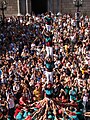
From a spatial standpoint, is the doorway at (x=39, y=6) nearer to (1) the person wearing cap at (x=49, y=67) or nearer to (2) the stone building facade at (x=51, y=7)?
(2) the stone building facade at (x=51, y=7)

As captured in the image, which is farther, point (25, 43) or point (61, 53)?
point (25, 43)

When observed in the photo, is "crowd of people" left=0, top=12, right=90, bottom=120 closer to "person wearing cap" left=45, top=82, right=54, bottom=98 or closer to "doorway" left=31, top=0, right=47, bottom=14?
"person wearing cap" left=45, top=82, right=54, bottom=98

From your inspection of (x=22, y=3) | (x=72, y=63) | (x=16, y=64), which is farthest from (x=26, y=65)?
(x=22, y=3)

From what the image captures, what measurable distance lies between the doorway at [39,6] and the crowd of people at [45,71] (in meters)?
11.5

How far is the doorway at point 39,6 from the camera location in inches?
1709

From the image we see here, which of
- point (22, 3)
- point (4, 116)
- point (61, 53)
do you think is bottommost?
point (4, 116)

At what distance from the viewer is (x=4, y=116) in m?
16.9

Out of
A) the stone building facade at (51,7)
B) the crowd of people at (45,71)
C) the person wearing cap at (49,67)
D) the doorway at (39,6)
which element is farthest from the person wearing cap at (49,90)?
the doorway at (39,6)

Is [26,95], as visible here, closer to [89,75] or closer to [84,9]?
[89,75]

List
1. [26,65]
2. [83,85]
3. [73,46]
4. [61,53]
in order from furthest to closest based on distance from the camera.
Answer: [73,46] < [61,53] < [26,65] < [83,85]

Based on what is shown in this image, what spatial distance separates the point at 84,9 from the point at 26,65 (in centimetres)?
2118

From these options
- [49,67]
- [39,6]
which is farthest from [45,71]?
[39,6]

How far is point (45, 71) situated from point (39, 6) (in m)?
25.1

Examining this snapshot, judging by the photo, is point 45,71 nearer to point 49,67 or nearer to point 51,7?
point 49,67
